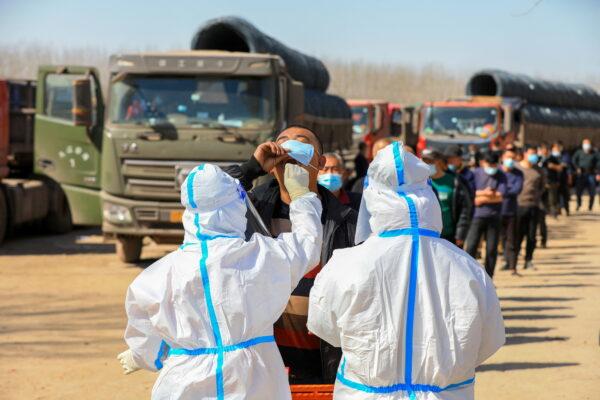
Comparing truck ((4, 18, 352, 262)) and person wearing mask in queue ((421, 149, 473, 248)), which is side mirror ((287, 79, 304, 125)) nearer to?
truck ((4, 18, 352, 262))

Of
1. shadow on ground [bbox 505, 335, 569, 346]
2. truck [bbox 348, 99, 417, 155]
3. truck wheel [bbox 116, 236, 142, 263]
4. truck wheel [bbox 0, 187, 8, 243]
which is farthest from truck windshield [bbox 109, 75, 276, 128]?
truck [bbox 348, 99, 417, 155]

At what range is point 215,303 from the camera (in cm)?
442

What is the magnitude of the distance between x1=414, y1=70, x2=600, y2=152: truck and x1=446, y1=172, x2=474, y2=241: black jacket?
16.4 metres

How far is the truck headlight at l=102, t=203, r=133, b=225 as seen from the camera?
15.9 metres

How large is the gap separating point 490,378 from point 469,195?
286cm

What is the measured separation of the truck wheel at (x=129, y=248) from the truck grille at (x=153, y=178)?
1.33m

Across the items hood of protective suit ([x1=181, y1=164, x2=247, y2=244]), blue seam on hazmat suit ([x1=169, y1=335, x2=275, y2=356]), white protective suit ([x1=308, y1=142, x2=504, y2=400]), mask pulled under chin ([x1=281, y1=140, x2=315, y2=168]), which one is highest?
mask pulled under chin ([x1=281, y1=140, x2=315, y2=168])

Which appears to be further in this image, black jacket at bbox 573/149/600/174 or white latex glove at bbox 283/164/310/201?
black jacket at bbox 573/149/600/174

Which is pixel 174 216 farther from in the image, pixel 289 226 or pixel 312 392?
pixel 312 392

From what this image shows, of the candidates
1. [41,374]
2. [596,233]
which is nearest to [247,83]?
[41,374]

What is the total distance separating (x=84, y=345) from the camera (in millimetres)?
10633

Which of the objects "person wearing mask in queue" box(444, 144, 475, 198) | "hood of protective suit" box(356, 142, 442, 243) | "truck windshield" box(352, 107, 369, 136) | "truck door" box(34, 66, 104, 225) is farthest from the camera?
"truck windshield" box(352, 107, 369, 136)

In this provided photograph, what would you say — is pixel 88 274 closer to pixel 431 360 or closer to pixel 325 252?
pixel 325 252

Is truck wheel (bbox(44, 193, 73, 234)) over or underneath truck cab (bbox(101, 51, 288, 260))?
underneath
